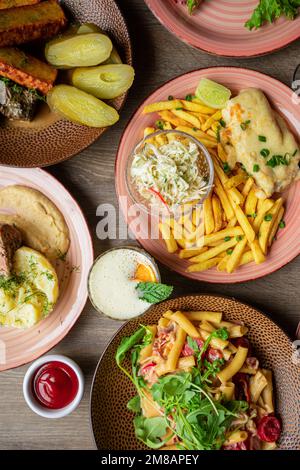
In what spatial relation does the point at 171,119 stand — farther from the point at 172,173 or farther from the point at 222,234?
the point at 222,234

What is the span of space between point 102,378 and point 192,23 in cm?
185

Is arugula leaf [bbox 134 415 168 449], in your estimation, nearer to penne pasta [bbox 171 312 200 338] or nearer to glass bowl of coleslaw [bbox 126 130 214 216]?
penne pasta [bbox 171 312 200 338]

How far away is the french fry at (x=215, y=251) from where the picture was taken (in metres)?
2.55

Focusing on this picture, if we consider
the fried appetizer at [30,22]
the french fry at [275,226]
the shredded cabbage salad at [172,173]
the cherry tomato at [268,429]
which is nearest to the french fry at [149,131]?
the shredded cabbage salad at [172,173]

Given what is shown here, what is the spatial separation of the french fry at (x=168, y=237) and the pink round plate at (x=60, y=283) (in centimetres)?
40

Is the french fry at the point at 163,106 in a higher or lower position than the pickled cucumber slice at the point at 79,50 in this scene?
lower

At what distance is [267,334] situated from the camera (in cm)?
263

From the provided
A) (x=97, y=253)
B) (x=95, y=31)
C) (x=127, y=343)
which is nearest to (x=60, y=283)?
(x=97, y=253)

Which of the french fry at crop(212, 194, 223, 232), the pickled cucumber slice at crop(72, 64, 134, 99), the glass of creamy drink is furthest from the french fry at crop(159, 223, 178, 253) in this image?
the pickled cucumber slice at crop(72, 64, 134, 99)

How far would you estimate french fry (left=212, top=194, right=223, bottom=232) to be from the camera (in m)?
2.52

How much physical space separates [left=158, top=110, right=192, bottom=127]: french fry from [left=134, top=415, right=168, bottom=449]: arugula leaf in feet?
4.75

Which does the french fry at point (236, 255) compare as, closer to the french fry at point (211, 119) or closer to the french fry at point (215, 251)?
the french fry at point (215, 251)
